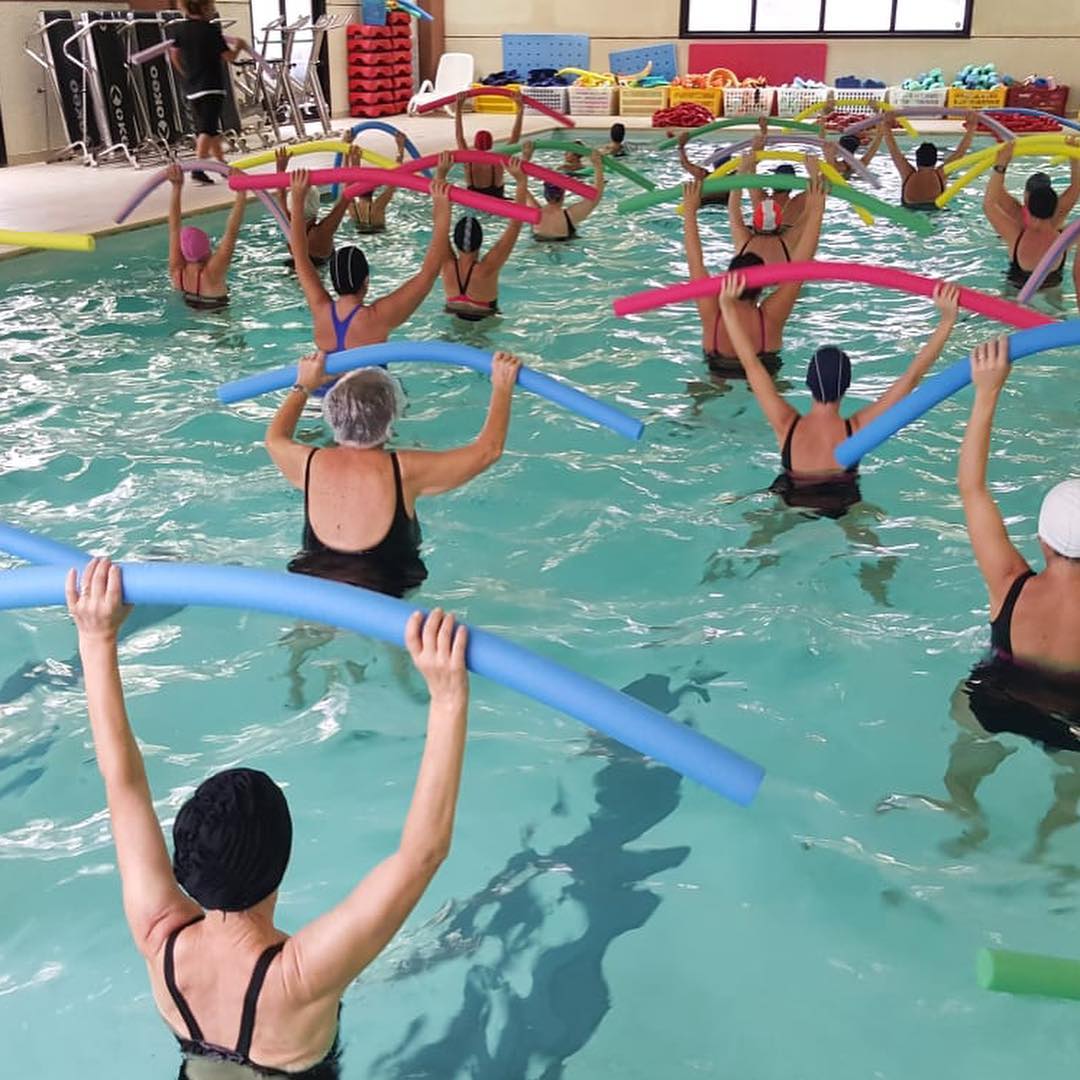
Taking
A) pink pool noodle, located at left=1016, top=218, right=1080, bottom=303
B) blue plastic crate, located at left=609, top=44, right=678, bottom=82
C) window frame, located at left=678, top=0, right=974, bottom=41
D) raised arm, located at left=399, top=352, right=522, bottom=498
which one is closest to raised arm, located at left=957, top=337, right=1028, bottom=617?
raised arm, located at left=399, top=352, right=522, bottom=498

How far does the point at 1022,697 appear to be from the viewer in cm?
382

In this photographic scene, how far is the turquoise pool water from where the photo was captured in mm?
3246

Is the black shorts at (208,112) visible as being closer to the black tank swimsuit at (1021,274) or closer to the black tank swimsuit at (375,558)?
the black tank swimsuit at (1021,274)

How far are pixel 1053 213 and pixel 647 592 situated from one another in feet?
18.6

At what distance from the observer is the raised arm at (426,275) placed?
6.68 metres

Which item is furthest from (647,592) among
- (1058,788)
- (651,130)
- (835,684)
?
(651,130)

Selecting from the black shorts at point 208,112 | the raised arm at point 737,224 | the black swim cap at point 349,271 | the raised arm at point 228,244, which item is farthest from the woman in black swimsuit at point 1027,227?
the black shorts at point 208,112

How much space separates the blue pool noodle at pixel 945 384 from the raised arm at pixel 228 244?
544cm

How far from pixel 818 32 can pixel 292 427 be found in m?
23.2

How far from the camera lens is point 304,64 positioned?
74.3 ft

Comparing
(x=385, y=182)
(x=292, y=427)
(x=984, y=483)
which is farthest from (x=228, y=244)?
(x=984, y=483)

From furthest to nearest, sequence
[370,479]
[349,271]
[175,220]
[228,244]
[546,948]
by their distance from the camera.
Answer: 1. [175,220]
2. [228,244]
3. [349,271]
4. [370,479]
5. [546,948]

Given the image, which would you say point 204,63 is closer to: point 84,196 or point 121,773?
point 84,196

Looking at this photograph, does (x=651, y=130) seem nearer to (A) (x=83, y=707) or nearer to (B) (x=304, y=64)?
(B) (x=304, y=64)
